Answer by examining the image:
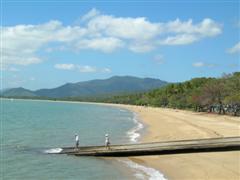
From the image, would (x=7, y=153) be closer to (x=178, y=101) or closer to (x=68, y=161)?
(x=68, y=161)

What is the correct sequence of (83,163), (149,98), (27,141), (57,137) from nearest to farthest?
1. (83,163)
2. (27,141)
3. (57,137)
4. (149,98)

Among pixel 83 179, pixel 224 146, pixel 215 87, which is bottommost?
pixel 83 179

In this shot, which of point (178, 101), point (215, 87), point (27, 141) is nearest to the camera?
point (27, 141)

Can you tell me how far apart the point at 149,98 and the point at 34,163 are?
155m

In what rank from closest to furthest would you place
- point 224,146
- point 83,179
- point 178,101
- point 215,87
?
point 224,146 < point 83,179 < point 215,87 < point 178,101

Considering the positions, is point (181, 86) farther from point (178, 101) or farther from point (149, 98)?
point (149, 98)

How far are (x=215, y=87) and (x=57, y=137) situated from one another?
49180mm

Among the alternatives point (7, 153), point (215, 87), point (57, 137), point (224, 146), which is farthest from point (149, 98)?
point (224, 146)

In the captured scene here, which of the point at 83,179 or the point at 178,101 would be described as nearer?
the point at 83,179

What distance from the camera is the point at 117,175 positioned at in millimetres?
26625

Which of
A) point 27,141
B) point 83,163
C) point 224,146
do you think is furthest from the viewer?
point 27,141

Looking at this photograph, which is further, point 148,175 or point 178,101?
point 178,101

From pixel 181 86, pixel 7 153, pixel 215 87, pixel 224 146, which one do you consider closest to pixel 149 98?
pixel 181 86

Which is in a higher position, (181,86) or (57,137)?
(181,86)
